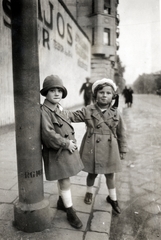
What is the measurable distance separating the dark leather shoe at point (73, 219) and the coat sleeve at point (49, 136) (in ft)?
2.29

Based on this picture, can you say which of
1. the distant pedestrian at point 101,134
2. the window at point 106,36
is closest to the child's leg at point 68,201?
the distant pedestrian at point 101,134

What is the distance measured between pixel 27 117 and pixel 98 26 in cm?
2320

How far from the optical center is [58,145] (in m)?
2.19

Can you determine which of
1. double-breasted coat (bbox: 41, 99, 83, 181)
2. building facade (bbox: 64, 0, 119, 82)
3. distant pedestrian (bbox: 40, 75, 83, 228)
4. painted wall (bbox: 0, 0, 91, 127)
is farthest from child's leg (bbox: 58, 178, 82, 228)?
building facade (bbox: 64, 0, 119, 82)

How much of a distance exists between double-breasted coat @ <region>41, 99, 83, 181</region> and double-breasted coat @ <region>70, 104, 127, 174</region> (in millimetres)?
338

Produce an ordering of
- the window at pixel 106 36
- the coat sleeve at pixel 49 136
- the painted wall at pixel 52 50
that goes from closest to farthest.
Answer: the coat sleeve at pixel 49 136
the painted wall at pixel 52 50
the window at pixel 106 36

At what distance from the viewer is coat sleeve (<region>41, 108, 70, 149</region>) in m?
2.16

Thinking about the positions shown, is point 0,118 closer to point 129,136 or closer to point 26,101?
point 129,136

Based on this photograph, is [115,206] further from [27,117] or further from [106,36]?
[106,36]

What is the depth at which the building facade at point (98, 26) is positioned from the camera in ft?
76.1

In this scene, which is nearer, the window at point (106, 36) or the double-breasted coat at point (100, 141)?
the double-breasted coat at point (100, 141)

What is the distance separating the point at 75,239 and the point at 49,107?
1.26 m

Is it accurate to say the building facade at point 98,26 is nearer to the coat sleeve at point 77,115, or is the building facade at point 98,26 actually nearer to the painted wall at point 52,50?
the painted wall at point 52,50

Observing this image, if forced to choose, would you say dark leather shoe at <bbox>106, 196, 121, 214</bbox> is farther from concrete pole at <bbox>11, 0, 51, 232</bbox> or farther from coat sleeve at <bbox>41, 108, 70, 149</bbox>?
coat sleeve at <bbox>41, 108, 70, 149</bbox>
